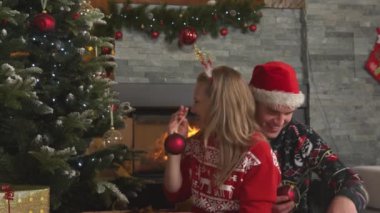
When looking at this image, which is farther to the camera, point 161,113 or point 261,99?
point 161,113

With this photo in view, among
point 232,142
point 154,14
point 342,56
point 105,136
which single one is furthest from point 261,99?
point 342,56

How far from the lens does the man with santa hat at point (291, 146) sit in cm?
203

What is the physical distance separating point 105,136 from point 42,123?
1.02 feet

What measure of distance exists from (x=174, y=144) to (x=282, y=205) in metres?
0.46

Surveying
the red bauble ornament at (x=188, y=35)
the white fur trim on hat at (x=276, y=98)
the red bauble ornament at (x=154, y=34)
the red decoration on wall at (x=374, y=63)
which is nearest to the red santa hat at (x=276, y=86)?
the white fur trim on hat at (x=276, y=98)

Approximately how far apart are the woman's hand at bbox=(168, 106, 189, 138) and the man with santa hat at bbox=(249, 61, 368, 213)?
0.91 ft

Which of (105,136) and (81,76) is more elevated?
(81,76)

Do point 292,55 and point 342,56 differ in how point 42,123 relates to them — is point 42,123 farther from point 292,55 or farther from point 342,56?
point 342,56

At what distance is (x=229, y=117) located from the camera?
1.85 metres

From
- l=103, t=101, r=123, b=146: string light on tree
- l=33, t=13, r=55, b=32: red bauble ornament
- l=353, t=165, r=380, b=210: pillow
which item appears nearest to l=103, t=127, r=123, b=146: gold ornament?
l=103, t=101, r=123, b=146: string light on tree

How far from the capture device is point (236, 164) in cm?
180

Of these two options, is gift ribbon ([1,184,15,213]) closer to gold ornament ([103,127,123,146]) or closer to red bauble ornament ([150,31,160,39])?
gold ornament ([103,127,123,146])

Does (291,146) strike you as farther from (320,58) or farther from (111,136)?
(320,58)

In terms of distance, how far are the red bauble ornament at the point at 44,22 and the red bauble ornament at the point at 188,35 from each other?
4.46 feet
